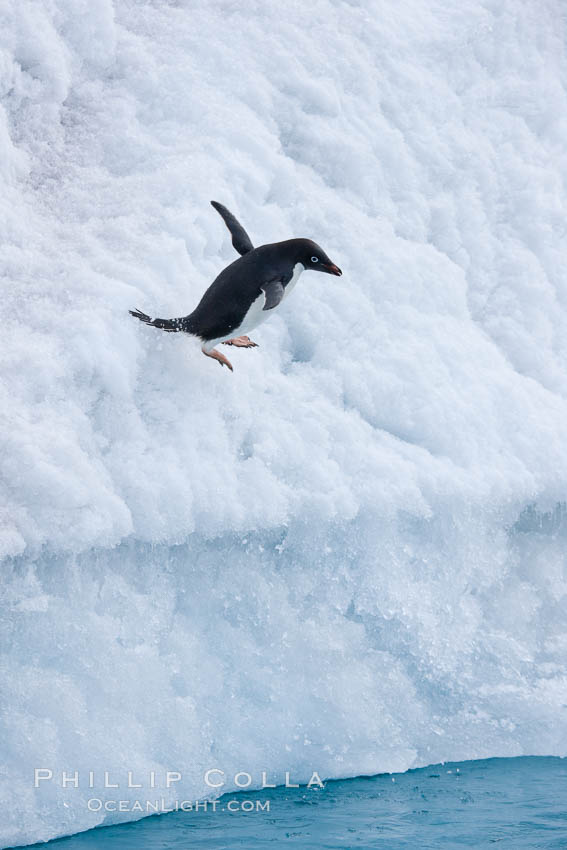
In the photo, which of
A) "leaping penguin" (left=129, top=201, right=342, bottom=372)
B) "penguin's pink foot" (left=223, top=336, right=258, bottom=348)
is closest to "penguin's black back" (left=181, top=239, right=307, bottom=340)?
"leaping penguin" (left=129, top=201, right=342, bottom=372)

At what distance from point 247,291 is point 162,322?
1.02 feet

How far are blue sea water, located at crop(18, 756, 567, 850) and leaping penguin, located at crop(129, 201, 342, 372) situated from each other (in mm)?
1586

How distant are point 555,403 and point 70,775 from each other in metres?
2.80

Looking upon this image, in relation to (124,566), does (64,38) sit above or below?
above

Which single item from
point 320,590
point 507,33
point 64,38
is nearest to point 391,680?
point 320,590

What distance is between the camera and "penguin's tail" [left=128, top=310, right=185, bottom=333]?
332 cm

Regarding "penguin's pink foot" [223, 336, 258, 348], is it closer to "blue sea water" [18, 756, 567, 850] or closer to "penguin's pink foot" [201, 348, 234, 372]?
"penguin's pink foot" [201, 348, 234, 372]

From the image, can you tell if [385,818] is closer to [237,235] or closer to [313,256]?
[313,256]

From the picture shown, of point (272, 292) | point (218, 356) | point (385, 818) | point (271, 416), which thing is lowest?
point (385, 818)

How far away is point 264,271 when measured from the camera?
3344 millimetres

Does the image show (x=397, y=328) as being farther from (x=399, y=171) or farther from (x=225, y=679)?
(x=225, y=679)

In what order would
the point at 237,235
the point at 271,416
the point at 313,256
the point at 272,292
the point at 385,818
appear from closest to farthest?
the point at 385,818 → the point at 272,292 → the point at 313,256 → the point at 237,235 → the point at 271,416

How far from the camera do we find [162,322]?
3344 millimetres

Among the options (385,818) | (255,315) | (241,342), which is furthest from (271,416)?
(385,818)
